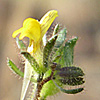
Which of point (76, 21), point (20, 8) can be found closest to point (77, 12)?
point (76, 21)

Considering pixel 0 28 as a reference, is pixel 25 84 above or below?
below

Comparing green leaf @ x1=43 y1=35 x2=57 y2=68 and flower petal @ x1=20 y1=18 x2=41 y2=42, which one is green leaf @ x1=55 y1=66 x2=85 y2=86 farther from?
flower petal @ x1=20 y1=18 x2=41 y2=42

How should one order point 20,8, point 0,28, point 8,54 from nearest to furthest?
1. point 8,54
2. point 0,28
3. point 20,8

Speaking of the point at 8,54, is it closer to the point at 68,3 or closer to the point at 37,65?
the point at 68,3

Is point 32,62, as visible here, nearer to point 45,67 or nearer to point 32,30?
point 45,67

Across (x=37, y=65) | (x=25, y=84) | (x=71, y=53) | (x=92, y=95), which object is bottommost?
(x=25, y=84)

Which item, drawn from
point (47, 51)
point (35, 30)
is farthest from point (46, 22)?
point (47, 51)

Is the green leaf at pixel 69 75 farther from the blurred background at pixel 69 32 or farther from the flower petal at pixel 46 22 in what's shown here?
the blurred background at pixel 69 32

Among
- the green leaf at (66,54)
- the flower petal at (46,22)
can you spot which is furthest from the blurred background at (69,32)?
the flower petal at (46,22)
